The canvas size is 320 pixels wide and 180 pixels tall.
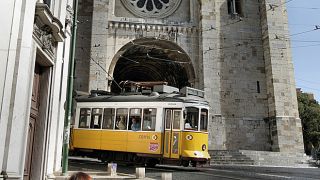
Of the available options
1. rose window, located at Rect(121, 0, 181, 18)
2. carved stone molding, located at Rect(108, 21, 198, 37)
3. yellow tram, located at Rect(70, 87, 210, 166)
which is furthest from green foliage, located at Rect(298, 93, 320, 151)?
yellow tram, located at Rect(70, 87, 210, 166)

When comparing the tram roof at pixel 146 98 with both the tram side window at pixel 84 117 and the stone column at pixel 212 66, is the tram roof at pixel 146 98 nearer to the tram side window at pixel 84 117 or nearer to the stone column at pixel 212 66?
the tram side window at pixel 84 117

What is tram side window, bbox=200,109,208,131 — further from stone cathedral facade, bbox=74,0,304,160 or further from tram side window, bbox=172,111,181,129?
stone cathedral facade, bbox=74,0,304,160

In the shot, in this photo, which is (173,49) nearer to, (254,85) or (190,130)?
(254,85)

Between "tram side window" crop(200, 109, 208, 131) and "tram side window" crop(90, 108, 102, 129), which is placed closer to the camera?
"tram side window" crop(200, 109, 208, 131)

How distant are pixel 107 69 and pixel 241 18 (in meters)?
9.47

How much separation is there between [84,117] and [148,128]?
10.1 feet

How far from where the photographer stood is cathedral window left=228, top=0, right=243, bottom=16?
23.7 m

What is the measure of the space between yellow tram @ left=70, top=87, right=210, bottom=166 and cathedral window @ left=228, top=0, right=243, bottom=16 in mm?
11373

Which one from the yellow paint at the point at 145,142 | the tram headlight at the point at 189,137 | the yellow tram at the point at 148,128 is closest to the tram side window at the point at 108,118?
the yellow tram at the point at 148,128

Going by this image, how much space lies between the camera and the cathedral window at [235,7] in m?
23.7

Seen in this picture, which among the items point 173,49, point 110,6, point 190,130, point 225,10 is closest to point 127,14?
point 110,6

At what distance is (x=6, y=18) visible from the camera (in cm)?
591

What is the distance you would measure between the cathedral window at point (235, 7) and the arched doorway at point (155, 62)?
14.6 feet

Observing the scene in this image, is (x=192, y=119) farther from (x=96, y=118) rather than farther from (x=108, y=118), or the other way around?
(x=96, y=118)
